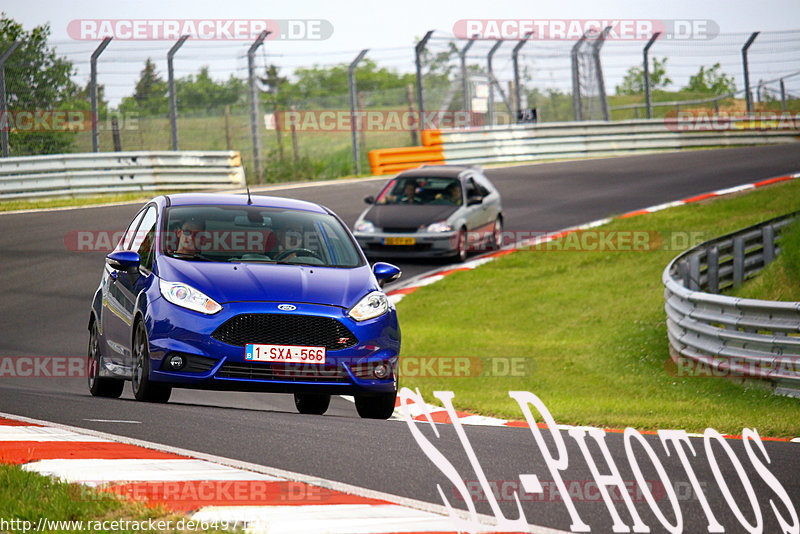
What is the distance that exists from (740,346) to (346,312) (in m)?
4.94

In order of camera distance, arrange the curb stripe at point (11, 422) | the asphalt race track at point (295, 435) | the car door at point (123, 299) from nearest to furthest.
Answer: the asphalt race track at point (295, 435), the curb stripe at point (11, 422), the car door at point (123, 299)

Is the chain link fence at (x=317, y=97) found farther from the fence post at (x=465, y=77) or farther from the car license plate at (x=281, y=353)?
the car license plate at (x=281, y=353)

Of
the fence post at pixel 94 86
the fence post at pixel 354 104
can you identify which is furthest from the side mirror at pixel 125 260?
the fence post at pixel 354 104

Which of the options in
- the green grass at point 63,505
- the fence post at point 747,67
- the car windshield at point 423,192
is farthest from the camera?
the fence post at point 747,67

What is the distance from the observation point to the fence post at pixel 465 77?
30438mm

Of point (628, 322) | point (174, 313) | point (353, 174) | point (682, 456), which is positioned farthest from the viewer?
point (353, 174)

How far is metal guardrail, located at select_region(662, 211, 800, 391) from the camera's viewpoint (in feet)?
34.1

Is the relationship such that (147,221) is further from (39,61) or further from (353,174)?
(353,174)

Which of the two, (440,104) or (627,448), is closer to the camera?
(627,448)

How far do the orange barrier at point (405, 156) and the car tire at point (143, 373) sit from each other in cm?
2150

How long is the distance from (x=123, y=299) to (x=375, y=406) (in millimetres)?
2144

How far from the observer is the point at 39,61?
2370 cm

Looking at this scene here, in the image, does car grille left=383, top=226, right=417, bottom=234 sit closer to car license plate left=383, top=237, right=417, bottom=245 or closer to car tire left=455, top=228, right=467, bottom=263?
car license plate left=383, top=237, right=417, bottom=245

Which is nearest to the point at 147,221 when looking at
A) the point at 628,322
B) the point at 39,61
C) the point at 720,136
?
the point at 628,322
